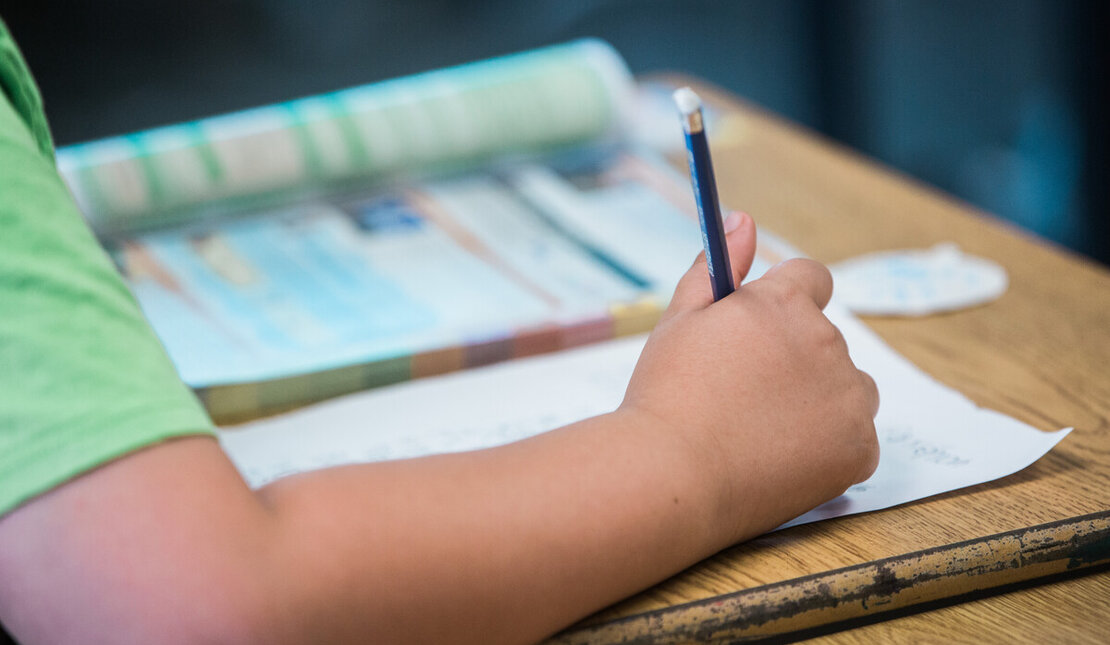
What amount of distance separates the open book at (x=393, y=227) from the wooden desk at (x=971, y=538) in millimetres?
184

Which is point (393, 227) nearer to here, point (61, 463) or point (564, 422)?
point (564, 422)

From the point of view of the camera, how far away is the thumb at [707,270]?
408 millimetres

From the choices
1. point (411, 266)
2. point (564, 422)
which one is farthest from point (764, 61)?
point (564, 422)

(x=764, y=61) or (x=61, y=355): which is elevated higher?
(x=61, y=355)

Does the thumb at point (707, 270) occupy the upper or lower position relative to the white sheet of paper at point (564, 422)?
upper

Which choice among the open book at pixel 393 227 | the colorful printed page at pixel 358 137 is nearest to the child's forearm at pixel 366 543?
the open book at pixel 393 227

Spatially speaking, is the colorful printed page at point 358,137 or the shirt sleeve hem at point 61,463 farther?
→ the colorful printed page at point 358,137

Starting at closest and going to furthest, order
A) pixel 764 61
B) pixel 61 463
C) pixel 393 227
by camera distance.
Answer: pixel 61 463, pixel 393 227, pixel 764 61

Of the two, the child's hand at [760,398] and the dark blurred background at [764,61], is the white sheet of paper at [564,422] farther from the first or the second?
the dark blurred background at [764,61]

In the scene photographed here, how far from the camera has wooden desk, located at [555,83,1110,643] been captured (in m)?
0.36

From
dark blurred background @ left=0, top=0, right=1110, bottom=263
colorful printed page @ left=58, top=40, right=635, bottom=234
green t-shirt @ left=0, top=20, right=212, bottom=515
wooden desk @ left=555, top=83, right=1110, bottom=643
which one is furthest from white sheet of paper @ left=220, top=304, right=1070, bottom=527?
dark blurred background @ left=0, top=0, right=1110, bottom=263

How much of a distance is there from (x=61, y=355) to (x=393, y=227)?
510 mm

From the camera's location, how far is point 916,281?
0.64 meters

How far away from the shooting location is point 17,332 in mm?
312
